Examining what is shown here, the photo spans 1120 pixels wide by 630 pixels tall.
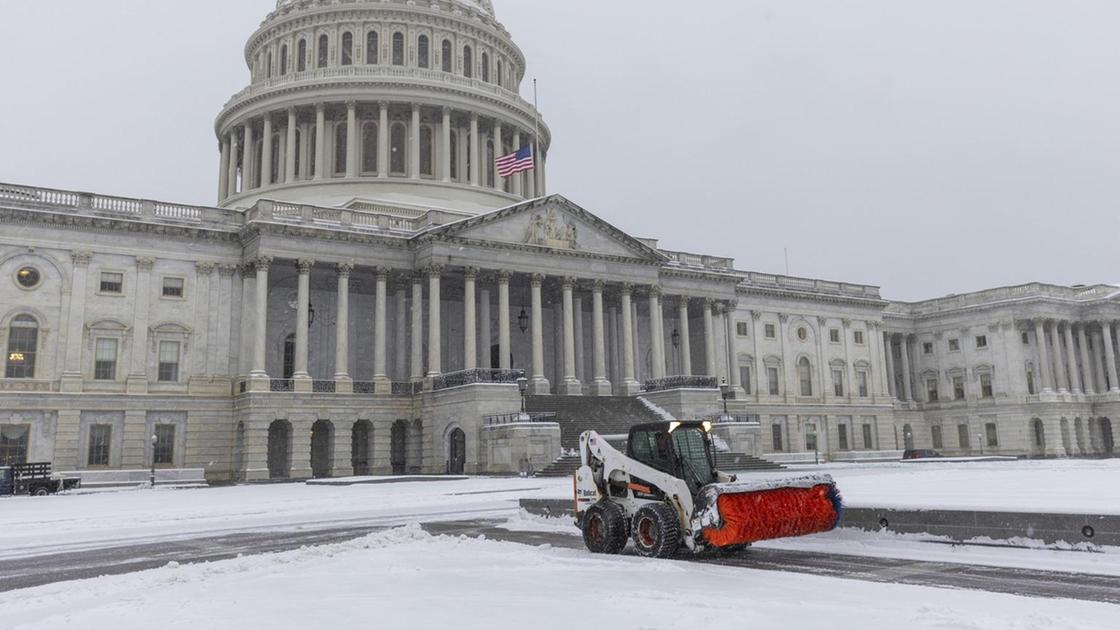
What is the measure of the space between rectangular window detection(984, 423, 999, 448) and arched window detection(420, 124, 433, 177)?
53.0 metres

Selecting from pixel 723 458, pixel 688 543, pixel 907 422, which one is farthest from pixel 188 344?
pixel 907 422

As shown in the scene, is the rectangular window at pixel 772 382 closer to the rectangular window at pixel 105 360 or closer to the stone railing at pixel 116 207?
the stone railing at pixel 116 207

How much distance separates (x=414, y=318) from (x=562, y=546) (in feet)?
115

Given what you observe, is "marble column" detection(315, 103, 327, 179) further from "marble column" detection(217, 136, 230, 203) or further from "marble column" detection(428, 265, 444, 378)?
"marble column" detection(428, 265, 444, 378)

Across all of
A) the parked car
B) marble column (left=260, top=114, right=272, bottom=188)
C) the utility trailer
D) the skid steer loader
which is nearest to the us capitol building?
marble column (left=260, top=114, right=272, bottom=188)

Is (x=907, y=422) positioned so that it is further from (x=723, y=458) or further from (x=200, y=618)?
(x=200, y=618)

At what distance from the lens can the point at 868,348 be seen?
2931 inches

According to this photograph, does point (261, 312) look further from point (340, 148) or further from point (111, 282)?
point (340, 148)

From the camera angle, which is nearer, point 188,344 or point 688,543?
point 688,543

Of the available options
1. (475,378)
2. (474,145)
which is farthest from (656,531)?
(474,145)

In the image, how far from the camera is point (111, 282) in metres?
44.0

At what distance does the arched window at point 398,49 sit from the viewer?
2628 inches

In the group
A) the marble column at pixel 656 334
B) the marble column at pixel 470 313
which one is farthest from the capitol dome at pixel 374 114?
the marble column at pixel 656 334

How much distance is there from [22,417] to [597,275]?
101 feet
